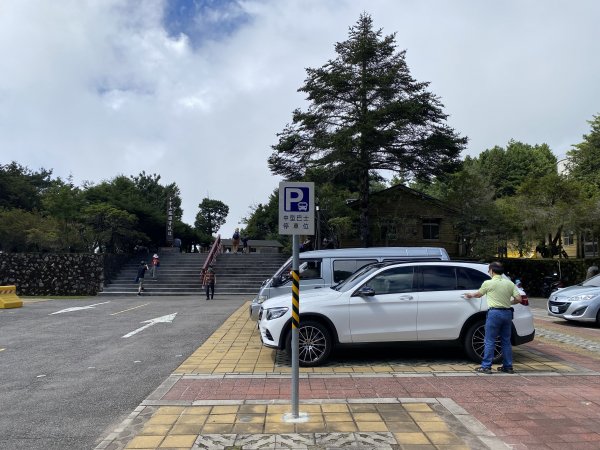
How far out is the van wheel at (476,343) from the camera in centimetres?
836

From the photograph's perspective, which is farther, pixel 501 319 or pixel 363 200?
pixel 363 200

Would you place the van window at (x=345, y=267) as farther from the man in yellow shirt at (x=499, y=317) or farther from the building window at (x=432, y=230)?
the building window at (x=432, y=230)

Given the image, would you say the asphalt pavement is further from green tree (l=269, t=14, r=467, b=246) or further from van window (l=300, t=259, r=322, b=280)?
green tree (l=269, t=14, r=467, b=246)

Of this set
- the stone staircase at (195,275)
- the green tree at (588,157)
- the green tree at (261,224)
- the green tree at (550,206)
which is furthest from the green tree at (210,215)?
the green tree at (550,206)

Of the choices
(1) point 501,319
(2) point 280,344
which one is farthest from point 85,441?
(1) point 501,319

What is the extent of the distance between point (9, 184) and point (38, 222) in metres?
16.0

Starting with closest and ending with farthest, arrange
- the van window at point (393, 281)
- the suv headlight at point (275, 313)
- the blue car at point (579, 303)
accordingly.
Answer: the suv headlight at point (275, 313), the van window at point (393, 281), the blue car at point (579, 303)

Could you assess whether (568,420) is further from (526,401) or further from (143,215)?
(143,215)

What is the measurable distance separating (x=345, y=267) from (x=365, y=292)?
316cm

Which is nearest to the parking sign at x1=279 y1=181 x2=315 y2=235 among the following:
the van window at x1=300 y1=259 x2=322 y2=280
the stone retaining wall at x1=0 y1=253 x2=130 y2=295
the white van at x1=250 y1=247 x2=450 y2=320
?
the white van at x1=250 y1=247 x2=450 y2=320

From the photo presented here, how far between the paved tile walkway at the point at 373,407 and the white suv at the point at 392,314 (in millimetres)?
431

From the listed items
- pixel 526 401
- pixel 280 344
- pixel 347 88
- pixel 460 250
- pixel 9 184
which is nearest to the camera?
pixel 526 401

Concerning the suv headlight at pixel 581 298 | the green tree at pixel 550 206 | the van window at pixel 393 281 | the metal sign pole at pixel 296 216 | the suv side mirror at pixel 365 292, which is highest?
the green tree at pixel 550 206

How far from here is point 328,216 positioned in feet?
99.2
